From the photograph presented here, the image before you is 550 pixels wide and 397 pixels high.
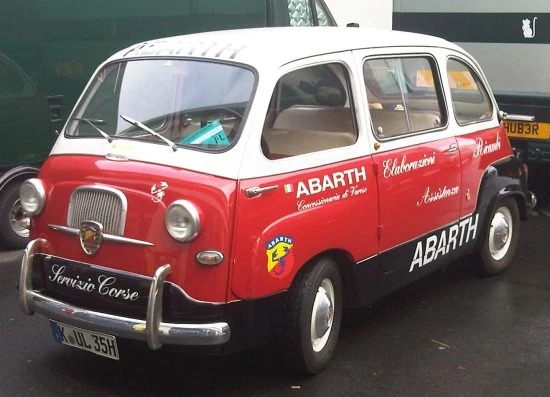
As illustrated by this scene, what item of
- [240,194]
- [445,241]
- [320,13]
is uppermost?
[320,13]

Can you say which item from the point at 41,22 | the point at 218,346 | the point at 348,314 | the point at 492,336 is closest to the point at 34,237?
the point at 218,346

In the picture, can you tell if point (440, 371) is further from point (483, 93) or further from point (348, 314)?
point (483, 93)

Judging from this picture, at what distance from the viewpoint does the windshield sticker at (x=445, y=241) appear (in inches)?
221

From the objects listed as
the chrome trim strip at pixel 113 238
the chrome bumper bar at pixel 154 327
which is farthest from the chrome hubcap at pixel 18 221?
the chrome bumper bar at pixel 154 327

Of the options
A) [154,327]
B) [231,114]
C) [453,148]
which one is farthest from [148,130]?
[453,148]

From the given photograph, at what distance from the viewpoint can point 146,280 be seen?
4262 mm

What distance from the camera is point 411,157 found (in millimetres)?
5453

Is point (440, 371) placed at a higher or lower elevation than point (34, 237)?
lower

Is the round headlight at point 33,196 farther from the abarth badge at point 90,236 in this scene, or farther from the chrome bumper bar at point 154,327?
the chrome bumper bar at point 154,327

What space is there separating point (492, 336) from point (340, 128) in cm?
165

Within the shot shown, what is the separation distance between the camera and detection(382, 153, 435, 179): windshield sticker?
17.1 ft

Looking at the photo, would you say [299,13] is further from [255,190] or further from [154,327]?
[154,327]

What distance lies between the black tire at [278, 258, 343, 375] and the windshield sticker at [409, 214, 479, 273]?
0.84m

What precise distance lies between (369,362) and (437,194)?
1268 millimetres
